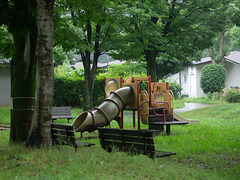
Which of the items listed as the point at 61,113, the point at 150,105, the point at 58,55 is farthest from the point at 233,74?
the point at 150,105

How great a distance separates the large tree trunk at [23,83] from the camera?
10070 millimetres

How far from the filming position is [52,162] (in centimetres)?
695

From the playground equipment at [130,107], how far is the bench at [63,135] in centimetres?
293

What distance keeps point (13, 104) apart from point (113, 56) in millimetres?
14393

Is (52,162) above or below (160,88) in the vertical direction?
below

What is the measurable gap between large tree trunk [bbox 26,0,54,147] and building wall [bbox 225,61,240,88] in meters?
37.4

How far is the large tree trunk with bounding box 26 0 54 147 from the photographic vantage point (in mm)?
8695

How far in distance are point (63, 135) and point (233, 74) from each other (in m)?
38.7

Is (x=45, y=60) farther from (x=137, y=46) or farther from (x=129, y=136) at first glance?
(x=137, y=46)

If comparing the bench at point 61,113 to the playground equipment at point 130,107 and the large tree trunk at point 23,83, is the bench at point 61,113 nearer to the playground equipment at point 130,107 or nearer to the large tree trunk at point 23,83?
the playground equipment at point 130,107

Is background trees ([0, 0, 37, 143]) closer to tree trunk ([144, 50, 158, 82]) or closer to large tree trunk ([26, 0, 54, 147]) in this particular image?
large tree trunk ([26, 0, 54, 147])

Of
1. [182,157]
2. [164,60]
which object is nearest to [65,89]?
[164,60]

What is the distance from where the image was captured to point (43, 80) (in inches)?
342

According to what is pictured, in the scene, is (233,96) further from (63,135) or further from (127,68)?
(63,135)
